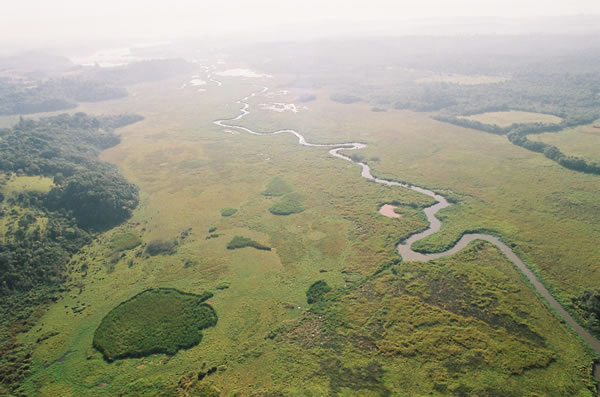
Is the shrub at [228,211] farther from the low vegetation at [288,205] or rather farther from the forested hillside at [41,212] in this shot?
the forested hillside at [41,212]

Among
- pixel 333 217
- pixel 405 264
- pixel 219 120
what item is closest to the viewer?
pixel 405 264

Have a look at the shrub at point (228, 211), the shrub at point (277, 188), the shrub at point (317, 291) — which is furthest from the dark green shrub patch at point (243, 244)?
the shrub at point (277, 188)

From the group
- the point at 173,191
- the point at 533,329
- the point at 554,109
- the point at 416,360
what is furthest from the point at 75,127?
the point at 554,109

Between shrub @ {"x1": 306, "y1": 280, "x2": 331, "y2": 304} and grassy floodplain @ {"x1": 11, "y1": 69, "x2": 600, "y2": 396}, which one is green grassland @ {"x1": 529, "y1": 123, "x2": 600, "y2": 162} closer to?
grassy floodplain @ {"x1": 11, "y1": 69, "x2": 600, "y2": 396}

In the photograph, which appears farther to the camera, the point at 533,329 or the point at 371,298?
the point at 371,298

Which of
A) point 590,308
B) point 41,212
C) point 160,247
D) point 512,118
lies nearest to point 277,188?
point 160,247

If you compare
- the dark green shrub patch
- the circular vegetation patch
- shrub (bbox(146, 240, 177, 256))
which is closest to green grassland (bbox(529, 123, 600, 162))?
the dark green shrub patch

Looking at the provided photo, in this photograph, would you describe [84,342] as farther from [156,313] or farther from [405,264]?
[405,264]
